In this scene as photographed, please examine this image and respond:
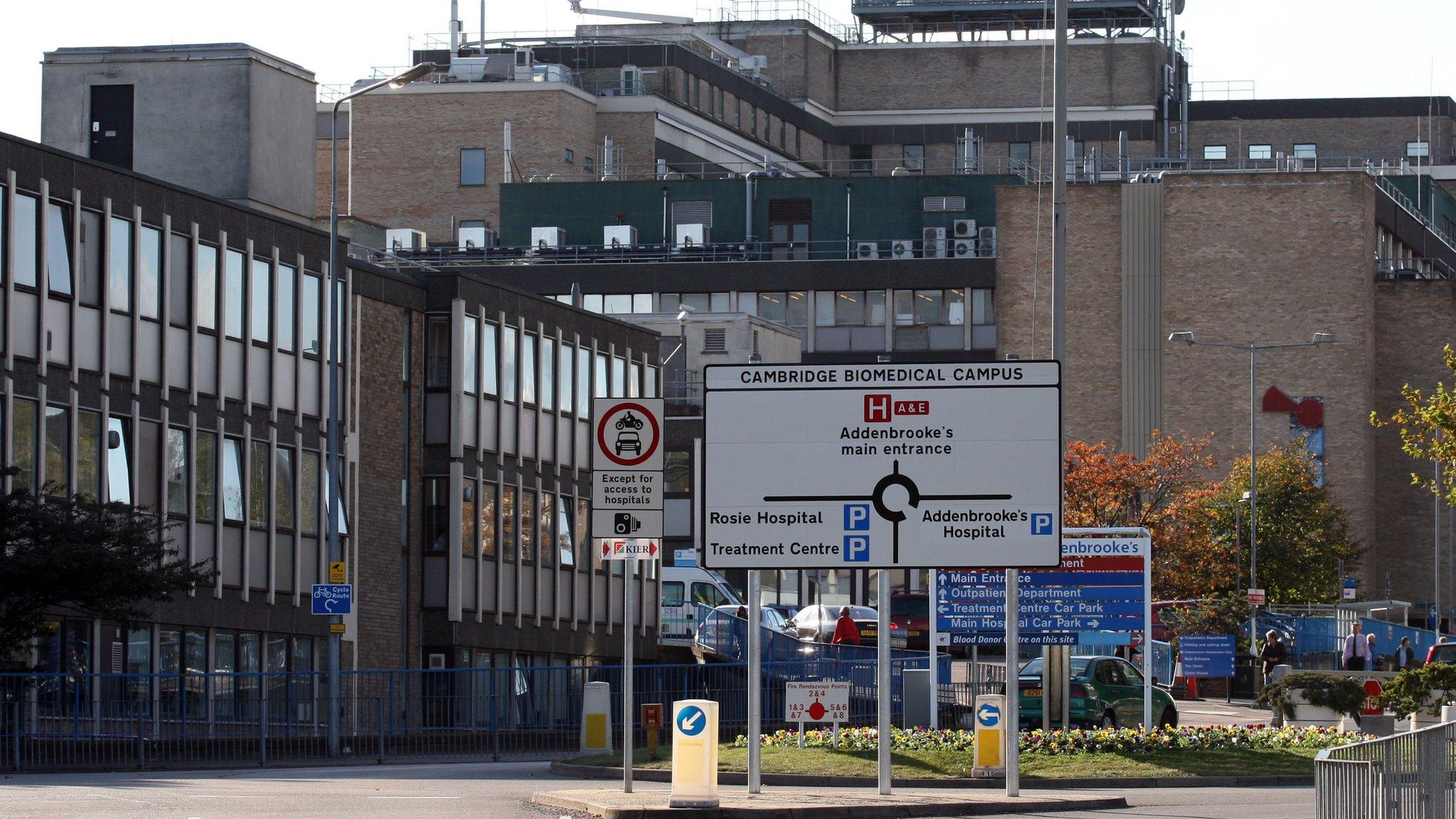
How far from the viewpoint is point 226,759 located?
32438mm

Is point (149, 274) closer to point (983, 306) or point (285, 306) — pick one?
point (285, 306)

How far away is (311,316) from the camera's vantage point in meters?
43.3

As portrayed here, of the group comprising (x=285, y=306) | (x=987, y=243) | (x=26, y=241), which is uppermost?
(x=987, y=243)

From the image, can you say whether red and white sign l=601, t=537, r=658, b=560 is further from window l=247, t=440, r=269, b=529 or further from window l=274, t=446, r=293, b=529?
window l=274, t=446, r=293, b=529

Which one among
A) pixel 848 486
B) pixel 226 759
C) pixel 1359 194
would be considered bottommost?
pixel 226 759

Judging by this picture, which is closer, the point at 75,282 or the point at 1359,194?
the point at 75,282

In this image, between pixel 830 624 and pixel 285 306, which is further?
pixel 830 624

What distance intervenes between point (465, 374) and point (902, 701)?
16.0 m

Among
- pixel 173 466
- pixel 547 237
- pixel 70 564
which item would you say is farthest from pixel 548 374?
pixel 547 237

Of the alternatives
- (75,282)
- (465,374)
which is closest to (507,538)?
(465,374)

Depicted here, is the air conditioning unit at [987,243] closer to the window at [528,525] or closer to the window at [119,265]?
the window at [528,525]

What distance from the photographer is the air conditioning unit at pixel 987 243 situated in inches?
3659

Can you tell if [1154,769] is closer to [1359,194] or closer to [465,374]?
[465,374]

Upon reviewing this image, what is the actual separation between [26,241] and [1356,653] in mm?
25315
